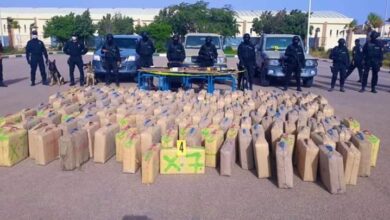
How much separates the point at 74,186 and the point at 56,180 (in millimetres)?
319

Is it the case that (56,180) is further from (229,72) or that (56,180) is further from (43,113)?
(229,72)

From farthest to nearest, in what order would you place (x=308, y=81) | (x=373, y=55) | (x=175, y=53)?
(x=308, y=81)
(x=373, y=55)
(x=175, y=53)

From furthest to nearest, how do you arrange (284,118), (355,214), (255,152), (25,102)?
(25,102), (284,118), (255,152), (355,214)

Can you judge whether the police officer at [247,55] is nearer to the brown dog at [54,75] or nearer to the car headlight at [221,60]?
the car headlight at [221,60]

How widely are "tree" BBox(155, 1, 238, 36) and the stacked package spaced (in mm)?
43665

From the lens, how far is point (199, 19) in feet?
166

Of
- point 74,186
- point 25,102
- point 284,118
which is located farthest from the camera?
point 25,102

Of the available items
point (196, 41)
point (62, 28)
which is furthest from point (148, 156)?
point (62, 28)

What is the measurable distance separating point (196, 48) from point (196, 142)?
9522mm

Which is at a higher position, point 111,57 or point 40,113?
point 111,57

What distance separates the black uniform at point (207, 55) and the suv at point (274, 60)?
2299 millimetres

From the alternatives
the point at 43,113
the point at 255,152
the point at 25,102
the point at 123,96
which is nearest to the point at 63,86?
the point at 25,102

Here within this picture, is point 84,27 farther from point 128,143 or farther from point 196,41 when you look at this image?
point 128,143

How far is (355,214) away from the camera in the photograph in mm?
3953
